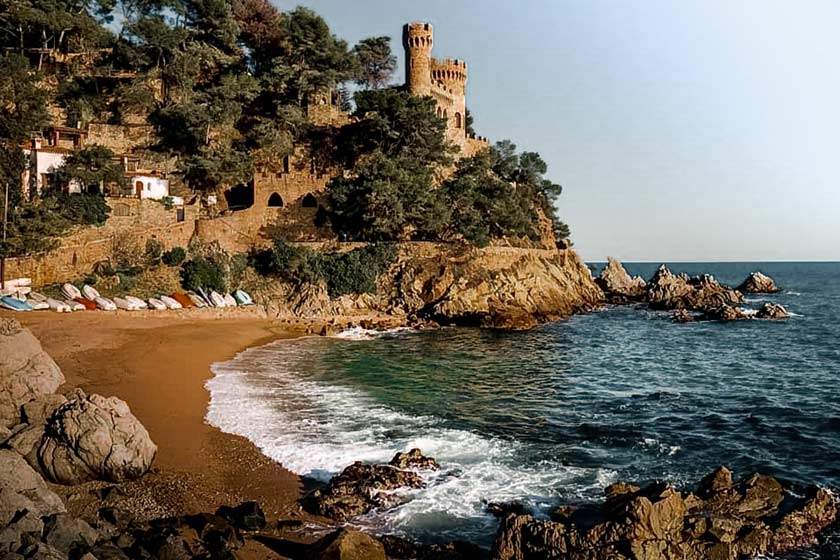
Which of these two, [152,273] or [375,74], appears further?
[375,74]

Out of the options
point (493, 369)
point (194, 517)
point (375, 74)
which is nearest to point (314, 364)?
point (493, 369)

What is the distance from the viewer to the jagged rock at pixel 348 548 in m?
9.54

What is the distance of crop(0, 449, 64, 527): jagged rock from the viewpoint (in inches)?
392

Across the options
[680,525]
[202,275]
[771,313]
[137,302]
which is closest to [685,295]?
[771,313]

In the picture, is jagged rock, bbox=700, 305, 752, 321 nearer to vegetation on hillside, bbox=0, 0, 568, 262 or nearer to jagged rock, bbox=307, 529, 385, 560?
vegetation on hillside, bbox=0, 0, 568, 262

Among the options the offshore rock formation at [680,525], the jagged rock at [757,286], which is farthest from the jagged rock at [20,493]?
the jagged rock at [757,286]

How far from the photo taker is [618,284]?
2680 inches

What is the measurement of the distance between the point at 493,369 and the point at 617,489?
15.3 metres

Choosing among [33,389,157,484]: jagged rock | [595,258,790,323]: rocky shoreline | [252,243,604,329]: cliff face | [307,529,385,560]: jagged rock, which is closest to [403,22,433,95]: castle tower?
[252,243,604,329]: cliff face

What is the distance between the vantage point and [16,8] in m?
48.4

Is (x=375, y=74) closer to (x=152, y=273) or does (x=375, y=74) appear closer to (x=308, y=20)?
(x=308, y=20)

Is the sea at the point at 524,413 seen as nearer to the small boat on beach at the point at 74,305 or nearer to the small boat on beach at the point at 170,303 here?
the small boat on beach at the point at 170,303

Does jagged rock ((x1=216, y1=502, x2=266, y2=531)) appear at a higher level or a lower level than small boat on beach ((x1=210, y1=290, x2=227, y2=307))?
lower

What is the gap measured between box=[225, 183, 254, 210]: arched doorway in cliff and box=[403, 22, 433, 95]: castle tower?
57.6ft
